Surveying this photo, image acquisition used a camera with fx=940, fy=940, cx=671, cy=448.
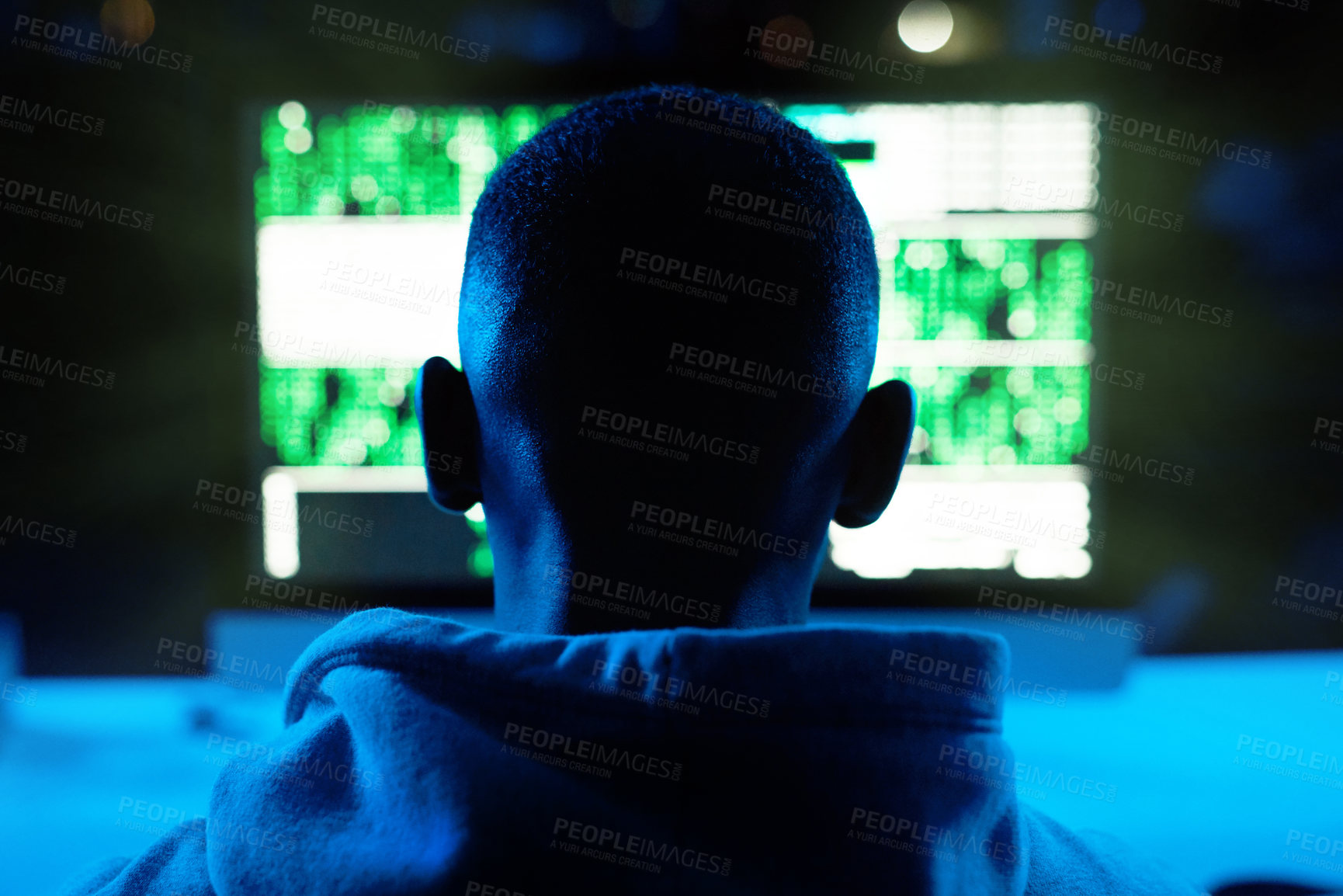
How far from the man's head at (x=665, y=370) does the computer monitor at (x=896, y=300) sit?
90 centimetres

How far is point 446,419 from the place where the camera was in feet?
1.76

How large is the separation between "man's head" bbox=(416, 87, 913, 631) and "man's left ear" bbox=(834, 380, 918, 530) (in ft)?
0.06

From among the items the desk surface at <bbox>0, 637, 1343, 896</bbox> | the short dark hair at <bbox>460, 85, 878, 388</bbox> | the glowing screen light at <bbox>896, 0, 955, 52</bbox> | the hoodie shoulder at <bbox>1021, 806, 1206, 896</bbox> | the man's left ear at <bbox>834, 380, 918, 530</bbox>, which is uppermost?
the glowing screen light at <bbox>896, 0, 955, 52</bbox>

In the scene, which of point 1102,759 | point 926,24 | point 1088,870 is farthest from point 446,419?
point 926,24

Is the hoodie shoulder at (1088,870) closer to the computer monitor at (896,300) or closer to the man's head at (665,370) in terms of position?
the man's head at (665,370)

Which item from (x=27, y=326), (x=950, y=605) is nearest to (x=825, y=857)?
(x=950, y=605)

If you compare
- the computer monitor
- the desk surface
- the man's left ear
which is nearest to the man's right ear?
the man's left ear

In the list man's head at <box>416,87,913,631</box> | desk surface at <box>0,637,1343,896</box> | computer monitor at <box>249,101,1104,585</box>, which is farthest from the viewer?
computer monitor at <box>249,101,1104,585</box>

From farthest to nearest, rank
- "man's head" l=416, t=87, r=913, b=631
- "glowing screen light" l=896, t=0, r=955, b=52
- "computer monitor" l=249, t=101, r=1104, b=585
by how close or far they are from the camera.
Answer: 1. "glowing screen light" l=896, t=0, r=955, b=52
2. "computer monitor" l=249, t=101, r=1104, b=585
3. "man's head" l=416, t=87, r=913, b=631

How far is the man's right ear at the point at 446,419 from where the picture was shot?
1.75ft

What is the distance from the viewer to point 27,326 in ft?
5.39

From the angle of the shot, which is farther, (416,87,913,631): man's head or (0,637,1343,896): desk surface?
(0,637,1343,896): desk surface

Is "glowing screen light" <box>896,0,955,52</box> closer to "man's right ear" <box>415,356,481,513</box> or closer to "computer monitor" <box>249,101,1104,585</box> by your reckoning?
"computer monitor" <box>249,101,1104,585</box>

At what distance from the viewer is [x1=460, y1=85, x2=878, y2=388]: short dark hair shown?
471 millimetres
